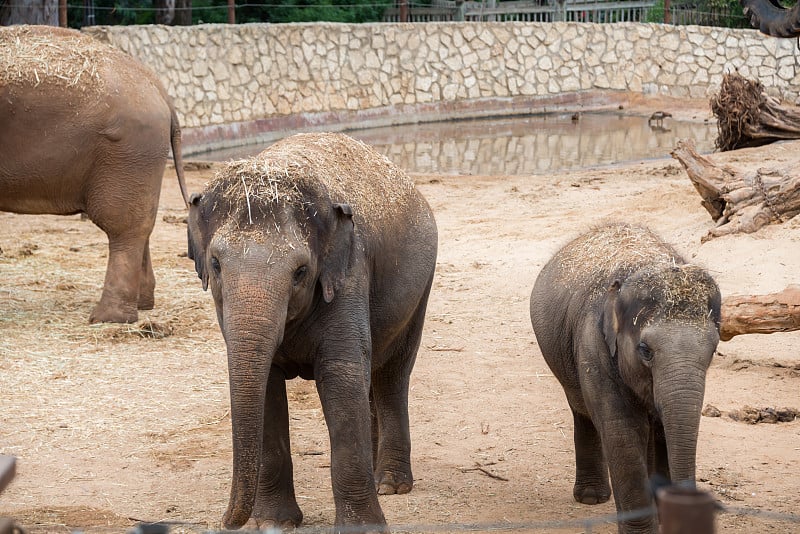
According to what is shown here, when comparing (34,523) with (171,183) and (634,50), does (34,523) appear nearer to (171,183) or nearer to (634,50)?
(171,183)

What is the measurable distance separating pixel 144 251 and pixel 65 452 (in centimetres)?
302

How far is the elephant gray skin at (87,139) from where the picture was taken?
7582 millimetres

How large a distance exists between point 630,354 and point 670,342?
205mm

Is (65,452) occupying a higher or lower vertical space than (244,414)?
lower

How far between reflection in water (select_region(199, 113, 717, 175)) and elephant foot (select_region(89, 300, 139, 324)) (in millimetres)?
7105

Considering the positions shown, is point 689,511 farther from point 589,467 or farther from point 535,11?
point 535,11

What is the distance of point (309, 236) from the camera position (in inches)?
155

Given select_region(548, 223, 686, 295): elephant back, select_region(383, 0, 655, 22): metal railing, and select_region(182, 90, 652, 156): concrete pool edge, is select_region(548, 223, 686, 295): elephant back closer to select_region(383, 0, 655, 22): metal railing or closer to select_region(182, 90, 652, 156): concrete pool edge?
select_region(182, 90, 652, 156): concrete pool edge

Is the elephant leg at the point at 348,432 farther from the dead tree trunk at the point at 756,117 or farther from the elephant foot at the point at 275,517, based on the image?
the dead tree trunk at the point at 756,117

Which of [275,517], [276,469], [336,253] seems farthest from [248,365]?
[275,517]

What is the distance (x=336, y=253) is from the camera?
13.3 ft

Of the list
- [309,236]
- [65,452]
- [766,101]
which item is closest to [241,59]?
[766,101]

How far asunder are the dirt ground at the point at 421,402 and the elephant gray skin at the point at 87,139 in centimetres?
59

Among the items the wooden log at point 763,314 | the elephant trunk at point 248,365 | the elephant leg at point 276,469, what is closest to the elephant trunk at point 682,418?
the elephant trunk at point 248,365
